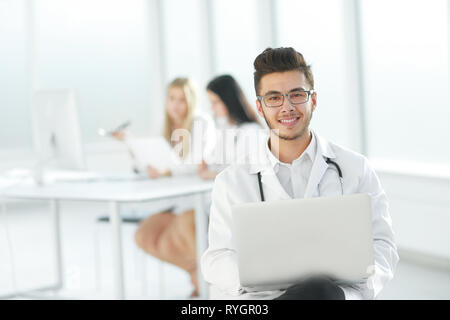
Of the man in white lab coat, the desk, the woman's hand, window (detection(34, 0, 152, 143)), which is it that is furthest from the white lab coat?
window (detection(34, 0, 152, 143))

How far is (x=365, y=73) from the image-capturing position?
15.7ft

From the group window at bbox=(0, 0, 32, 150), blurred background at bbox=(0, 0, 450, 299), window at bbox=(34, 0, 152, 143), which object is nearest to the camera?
blurred background at bbox=(0, 0, 450, 299)

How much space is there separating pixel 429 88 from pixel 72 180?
7.60 ft

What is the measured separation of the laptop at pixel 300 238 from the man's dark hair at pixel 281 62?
47 cm

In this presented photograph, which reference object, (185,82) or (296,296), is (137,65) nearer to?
(185,82)

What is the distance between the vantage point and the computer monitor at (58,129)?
143 inches

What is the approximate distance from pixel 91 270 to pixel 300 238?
3238mm

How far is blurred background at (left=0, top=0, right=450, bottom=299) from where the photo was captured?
4.25 metres

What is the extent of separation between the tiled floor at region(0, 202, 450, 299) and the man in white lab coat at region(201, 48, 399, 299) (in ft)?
6.31

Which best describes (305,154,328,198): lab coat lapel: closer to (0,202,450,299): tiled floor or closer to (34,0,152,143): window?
(0,202,450,299): tiled floor

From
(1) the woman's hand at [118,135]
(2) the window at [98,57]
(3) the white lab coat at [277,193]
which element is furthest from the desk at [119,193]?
(2) the window at [98,57]

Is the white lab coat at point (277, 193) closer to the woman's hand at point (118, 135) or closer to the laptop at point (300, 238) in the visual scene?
the laptop at point (300, 238)

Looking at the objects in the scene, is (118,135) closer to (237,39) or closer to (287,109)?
(287,109)

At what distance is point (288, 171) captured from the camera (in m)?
2.00
